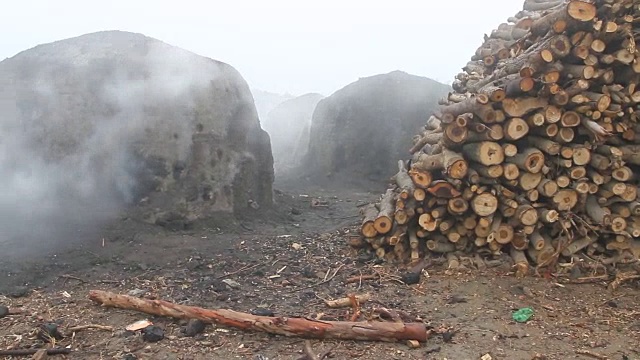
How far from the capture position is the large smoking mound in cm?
758

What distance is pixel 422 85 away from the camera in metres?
15.9

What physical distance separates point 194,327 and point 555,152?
12.2ft

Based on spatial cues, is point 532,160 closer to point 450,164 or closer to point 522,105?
point 522,105

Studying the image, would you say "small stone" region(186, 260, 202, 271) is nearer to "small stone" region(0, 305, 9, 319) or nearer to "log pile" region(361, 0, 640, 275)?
"small stone" region(0, 305, 9, 319)

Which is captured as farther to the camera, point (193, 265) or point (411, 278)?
point (193, 265)

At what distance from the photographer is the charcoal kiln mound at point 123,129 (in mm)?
7688

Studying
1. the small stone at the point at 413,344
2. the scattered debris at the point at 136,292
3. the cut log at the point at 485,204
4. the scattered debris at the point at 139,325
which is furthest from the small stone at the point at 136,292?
the cut log at the point at 485,204

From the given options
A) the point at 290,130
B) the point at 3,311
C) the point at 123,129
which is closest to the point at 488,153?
the point at 3,311

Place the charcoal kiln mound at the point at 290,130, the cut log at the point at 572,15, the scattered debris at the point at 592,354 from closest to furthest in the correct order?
the scattered debris at the point at 592,354
the cut log at the point at 572,15
the charcoal kiln mound at the point at 290,130

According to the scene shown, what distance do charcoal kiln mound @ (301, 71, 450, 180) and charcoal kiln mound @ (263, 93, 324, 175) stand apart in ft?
4.04

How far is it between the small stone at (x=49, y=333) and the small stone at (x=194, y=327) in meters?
1.04

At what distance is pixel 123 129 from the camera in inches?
314

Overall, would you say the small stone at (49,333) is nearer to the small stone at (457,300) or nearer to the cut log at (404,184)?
the small stone at (457,300)

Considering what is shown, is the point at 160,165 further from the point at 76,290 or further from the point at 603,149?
the point at 603,149
